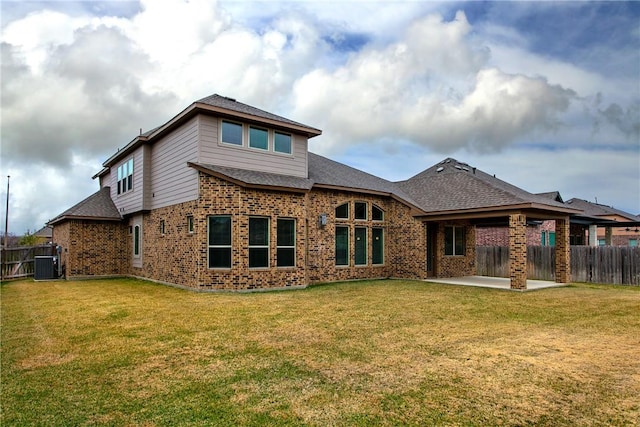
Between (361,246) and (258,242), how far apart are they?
204 inches

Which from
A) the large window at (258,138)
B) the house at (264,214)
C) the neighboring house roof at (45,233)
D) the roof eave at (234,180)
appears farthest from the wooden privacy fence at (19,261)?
the neighboring house roof at (45,233)

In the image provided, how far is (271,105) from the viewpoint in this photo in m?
19.4

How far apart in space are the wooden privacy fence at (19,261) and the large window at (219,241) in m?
11.1

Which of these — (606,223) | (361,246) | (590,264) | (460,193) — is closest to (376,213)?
(361,246)

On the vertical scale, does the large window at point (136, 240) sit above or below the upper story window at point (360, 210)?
below

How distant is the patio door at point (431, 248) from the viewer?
55.6 feet

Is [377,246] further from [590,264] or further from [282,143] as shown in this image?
[590,264]

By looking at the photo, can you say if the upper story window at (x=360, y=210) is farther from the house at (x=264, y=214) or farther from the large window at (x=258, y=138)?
the large window at (x=258, y=138)

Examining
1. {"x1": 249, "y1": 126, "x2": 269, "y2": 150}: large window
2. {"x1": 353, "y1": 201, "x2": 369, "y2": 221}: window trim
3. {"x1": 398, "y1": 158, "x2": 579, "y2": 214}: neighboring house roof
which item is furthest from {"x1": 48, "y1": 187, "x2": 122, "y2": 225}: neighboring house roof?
{"x1": 398, "y1": 158, "x2": 579, "y2": 214}: neighboring house roof

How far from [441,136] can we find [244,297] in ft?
56.5

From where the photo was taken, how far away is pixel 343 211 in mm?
15477

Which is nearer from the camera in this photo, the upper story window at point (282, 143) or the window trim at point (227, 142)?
the window trim at point (227, 142)

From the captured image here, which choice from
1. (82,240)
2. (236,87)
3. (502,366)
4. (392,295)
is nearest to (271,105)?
(236,87)

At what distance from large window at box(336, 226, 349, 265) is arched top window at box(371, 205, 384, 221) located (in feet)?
5.32
